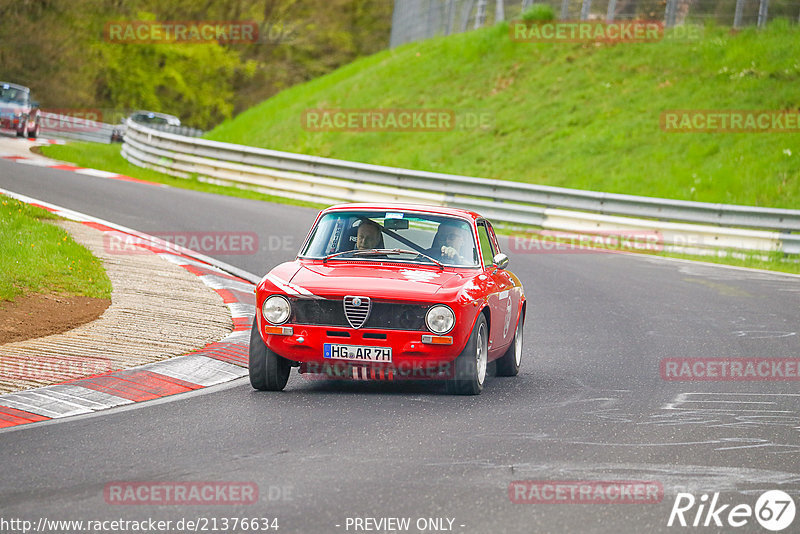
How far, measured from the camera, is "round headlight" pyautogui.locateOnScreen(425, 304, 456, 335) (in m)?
7.99

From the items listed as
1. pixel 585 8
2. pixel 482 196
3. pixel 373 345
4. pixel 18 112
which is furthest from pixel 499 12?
pixel 373 345

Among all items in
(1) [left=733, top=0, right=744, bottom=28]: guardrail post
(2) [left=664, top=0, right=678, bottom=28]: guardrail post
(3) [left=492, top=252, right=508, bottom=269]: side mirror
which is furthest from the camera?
(2) [left=664, top=0, right=678, bottom=28]: guardrail post

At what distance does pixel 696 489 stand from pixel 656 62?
26412mm

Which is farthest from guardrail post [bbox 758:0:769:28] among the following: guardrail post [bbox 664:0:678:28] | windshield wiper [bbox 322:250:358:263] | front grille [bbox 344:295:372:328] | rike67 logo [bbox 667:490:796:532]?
rike67 logo [bbox 667:490:796:532]

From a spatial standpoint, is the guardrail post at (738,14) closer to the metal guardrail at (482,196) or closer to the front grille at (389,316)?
the metal guardrail at (482,196)

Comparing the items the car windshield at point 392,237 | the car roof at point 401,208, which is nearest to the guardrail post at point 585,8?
the car roof at point 401,208

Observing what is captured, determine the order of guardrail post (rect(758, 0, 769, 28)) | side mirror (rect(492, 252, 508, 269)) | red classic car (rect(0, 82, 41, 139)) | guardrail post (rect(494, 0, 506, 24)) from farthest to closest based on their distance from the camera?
guardrail post (rect(494, 0, 506, 24))
red classic car (rect(0, 82, 41, 139))
guardrail post (rect(758, 0, 769, 28))
side mirror (rect(492, 252, 508, 269))

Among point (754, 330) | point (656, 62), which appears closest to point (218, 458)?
point (754, 330)

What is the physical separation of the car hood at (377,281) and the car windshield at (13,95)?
97.2ft

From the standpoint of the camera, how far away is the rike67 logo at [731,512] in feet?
17.2

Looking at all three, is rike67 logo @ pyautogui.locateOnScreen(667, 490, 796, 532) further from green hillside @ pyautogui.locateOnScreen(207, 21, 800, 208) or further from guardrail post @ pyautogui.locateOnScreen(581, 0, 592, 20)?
guardrail post @ pyautogui.locateOnScreen(581, 0, 592, 20)

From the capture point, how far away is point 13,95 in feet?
117

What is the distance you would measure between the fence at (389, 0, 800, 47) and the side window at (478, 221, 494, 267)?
22.3m

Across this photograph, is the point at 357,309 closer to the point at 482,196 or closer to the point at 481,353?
the point at 481,353
